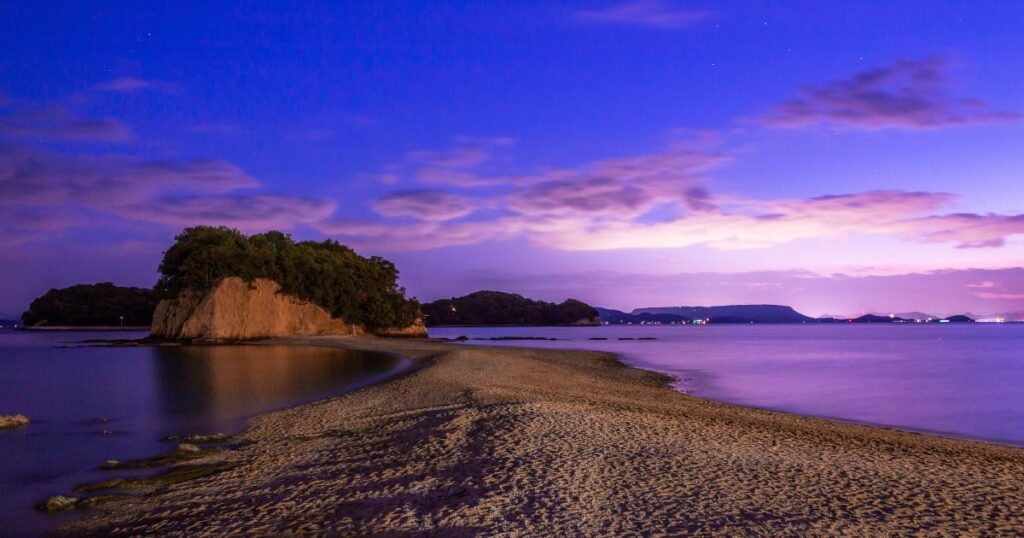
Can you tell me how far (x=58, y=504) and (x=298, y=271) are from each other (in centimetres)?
6007

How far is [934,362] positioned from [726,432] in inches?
1660

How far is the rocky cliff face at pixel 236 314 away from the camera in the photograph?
60.7 metres

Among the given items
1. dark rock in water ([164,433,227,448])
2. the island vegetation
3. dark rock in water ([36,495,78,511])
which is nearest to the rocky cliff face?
dark rock in water ([164,433,227,448])

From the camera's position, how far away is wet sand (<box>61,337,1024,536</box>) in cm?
691

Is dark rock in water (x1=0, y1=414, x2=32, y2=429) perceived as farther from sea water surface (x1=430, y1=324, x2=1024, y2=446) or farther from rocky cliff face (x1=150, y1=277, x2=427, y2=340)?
rocky cliff face (x1=150, y1=277, x2=427, y2=340)

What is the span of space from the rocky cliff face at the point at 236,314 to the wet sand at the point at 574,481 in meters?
50.5

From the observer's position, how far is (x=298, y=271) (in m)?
66.5

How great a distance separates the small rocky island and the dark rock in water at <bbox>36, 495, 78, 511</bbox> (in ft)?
181

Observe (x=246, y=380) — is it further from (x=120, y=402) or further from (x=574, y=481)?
(x=574, y=481)

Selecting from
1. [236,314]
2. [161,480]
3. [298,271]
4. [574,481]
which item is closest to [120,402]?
[161,480]

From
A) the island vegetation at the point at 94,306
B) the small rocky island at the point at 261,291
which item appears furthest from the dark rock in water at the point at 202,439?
the island vegetation at the point at 94,306

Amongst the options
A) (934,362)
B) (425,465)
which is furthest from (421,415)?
(934,362)

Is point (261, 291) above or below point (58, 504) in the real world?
above

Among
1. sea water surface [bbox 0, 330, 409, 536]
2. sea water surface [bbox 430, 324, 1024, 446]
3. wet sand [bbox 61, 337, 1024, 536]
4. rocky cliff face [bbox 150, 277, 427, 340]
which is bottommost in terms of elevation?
sea water surface [bbox 430, 324, 1024, 446]
